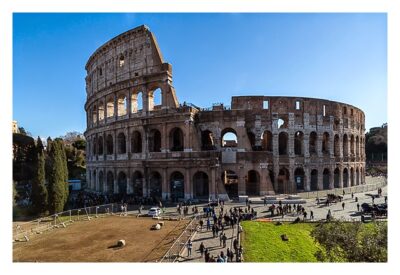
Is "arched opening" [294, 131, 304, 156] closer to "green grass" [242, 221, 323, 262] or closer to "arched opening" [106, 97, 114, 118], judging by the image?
"green grass" [242, 221, 323, 262]

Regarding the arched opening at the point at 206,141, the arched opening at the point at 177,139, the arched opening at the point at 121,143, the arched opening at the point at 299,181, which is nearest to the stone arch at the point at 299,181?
the arched opening at the point at 299,181

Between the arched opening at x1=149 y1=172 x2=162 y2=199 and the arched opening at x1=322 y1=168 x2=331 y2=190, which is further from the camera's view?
the arched opening at x1=322 y1=168 x2=331 y2=190

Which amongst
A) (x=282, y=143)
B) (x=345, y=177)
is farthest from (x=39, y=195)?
(x=345, y=177)

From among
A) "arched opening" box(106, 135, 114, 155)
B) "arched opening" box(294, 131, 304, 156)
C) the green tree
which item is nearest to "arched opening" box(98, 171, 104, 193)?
"arched opening" box(106, 135, 114, 155)

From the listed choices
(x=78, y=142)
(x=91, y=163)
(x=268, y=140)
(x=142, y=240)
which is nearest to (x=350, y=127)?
(x=268, y=140)

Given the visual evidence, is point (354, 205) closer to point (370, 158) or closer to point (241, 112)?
point (241, 112)

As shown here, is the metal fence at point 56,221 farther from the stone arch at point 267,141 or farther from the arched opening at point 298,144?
the arched opening at point 298,144
